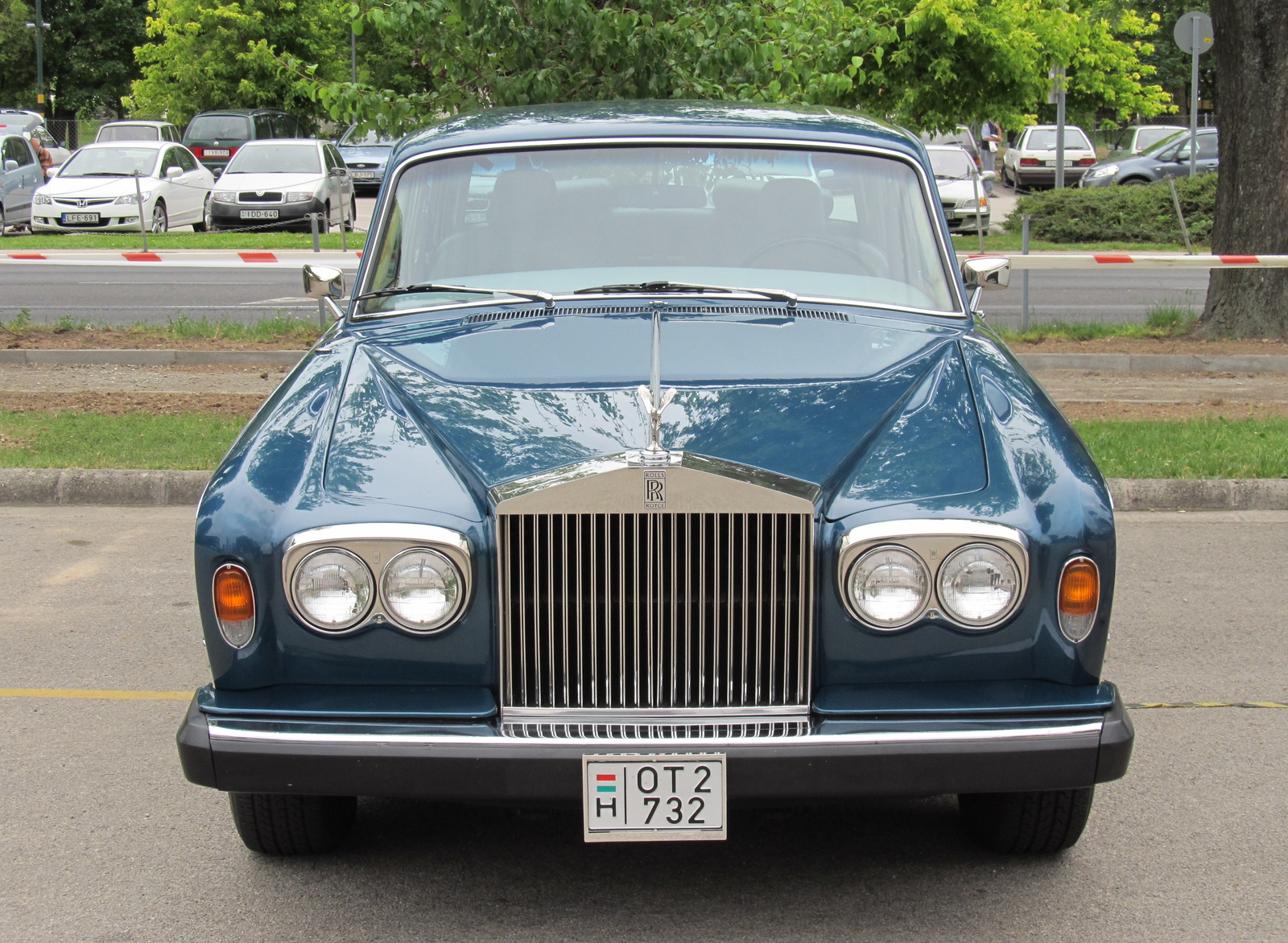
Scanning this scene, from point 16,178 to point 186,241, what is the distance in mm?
7162

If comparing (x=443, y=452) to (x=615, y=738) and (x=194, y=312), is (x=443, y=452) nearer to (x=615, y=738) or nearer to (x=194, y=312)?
(x=615, y=738)

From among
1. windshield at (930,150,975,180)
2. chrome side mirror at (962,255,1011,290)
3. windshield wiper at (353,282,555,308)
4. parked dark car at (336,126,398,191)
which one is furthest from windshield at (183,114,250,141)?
windshield wiper at (353,282,555,308)

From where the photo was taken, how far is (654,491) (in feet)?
10.0

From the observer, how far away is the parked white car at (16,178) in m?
24.5

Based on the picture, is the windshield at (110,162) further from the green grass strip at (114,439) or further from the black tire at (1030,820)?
the black tire at (1030,820)

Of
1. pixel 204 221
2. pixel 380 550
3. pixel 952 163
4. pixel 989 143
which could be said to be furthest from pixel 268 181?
pixel 989 143

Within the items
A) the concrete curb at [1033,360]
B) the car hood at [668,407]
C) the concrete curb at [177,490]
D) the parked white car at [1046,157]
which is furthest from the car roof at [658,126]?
the parked white car at [1046,157]

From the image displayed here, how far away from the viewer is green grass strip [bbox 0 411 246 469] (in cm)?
795

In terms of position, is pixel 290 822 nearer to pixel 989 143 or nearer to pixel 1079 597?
pixel 1079 597

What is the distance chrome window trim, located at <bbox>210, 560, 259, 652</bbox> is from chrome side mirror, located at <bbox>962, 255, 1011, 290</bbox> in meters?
2.84

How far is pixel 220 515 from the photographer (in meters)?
3.22

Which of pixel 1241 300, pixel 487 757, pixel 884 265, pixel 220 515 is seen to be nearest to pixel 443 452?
pixel 220 515

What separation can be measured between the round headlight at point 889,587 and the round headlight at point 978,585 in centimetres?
5

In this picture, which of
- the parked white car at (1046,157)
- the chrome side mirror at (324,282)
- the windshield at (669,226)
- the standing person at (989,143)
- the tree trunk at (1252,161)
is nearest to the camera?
the windshield at (669,226)
